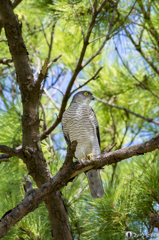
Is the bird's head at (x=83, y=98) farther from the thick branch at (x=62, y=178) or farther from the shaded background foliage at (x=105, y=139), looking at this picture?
the thick branch at (x=62, y=178)

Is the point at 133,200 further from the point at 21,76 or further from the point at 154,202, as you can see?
the point at 21,76

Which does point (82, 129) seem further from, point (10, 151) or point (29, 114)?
point (10, 151)

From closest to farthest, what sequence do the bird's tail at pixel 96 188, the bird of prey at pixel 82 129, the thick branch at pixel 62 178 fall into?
the thick branch at pixel 62 178 → the bird's tail at pixel 96 188 → the bird of prey at pixel 82 129

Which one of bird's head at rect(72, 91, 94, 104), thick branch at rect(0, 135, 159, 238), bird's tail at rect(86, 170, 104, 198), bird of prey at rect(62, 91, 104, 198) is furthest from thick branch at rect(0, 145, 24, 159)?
bird's head at rect(72, 91, 94, 104)

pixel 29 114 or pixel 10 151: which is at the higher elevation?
pixel 29 114

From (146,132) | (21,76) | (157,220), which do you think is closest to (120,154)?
(157,220)

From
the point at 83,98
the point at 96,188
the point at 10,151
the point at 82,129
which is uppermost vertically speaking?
the point at 83,98

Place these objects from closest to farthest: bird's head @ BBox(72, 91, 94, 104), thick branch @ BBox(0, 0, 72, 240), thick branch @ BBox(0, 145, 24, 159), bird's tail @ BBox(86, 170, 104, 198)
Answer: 1. thick branch @ BBox(0, 145, 24, 159)
2. thick branch @ BBox(0, 0, 72, 240)
3. bird's tail @ BBox(86, 170, 104, 198)
4. bird's head @ BBox(72, 91, 94, 104)

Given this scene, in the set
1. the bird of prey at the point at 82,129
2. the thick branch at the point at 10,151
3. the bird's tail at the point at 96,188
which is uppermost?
the bird of prey at the point at 82,129

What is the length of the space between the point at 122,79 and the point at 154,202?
2.35m

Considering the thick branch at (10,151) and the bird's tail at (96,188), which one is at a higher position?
the thick branch at (10,151)

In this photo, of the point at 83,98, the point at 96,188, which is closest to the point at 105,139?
the point at 83,98

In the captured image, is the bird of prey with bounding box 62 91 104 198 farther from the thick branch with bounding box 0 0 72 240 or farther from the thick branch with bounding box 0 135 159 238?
the thick branch with bounding box 0 135 159 238

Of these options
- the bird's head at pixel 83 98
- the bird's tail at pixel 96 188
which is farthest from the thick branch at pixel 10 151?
the bird's head at pixel 83 98
